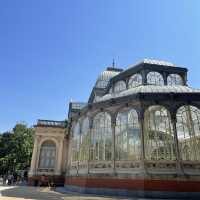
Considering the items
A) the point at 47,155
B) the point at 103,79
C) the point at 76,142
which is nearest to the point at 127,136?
the point at 76,142

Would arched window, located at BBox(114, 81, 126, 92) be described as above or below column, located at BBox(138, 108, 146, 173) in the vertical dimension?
above

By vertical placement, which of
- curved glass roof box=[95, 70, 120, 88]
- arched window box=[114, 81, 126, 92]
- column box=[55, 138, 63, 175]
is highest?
curved glass roof box=[95, 70, 120, 88]

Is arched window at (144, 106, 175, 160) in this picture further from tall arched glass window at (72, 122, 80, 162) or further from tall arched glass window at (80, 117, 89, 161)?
tall arched glass window at (72, 122, 80, 162)

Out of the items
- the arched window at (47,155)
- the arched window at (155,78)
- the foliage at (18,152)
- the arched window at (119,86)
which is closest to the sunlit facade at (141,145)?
the arched window at (155,78)

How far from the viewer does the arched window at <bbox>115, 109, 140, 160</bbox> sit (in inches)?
780

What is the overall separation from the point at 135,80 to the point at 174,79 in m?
5.39

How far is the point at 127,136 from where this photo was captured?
20.6m

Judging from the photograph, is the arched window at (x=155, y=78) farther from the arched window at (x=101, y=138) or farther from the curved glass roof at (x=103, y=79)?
the curved glass roof at (x=103, y=79)

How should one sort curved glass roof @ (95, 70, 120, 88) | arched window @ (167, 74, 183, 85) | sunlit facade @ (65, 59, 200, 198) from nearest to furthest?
sunlit facade @ (65, 59, 200, 198), arched window @ (167, 74, 183, 85), curved glass roof @ (95, 70, 120, 88)

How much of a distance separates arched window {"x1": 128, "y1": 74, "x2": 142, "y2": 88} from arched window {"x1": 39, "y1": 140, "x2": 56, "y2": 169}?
17799 millimetres

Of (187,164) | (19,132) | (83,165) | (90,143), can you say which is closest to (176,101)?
(187,164)

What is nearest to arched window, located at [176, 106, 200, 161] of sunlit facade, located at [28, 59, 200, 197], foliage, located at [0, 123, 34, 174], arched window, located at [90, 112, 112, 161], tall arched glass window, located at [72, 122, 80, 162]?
sunlit facade, located at [28, 59, 200, 197]

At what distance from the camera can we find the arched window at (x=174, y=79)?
93.3ft

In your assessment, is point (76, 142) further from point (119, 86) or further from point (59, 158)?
point (59, 158)
